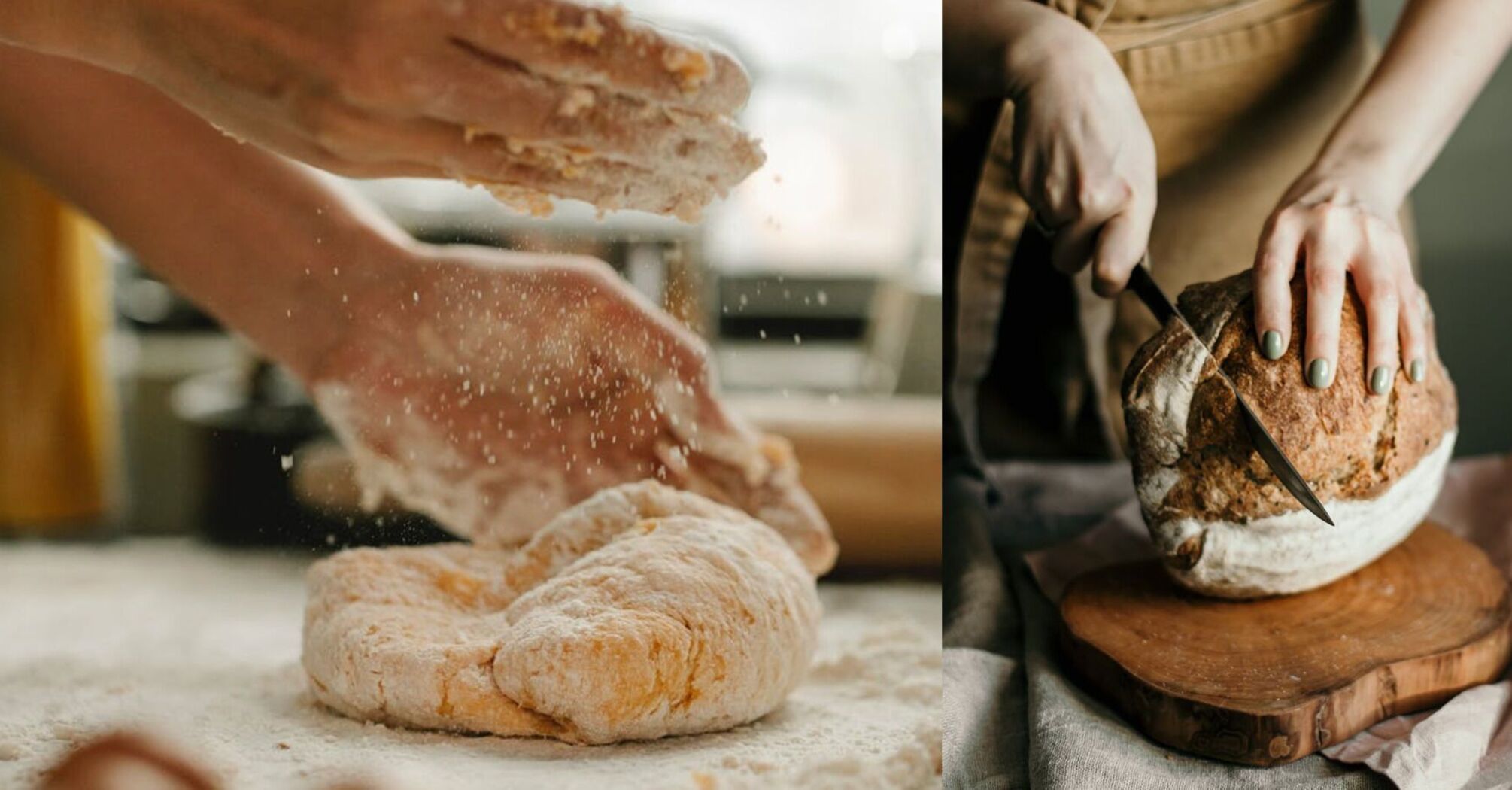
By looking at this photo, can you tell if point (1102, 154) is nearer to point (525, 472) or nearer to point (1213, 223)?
point (1213, 223)

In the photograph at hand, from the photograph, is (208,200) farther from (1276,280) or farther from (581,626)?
(1276,280)

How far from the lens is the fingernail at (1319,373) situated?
601 mm

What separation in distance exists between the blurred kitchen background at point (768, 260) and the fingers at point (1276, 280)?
0.68 ft

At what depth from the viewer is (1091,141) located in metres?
0.61

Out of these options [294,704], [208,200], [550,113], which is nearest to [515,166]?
[550,113]

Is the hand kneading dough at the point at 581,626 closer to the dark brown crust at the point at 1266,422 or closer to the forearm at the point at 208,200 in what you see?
the forearm at the point at 208,200

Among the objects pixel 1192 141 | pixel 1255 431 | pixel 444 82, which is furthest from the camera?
pixel 1192 141

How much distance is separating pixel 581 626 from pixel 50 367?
1.43ft

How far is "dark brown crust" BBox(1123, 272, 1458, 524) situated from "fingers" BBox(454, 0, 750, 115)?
335 mm

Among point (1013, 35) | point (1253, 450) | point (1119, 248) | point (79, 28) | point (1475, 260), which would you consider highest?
point (79, 28)

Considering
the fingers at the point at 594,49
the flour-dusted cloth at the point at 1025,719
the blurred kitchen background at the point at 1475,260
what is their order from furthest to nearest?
the blurred kitchen background at the point at 1475,260 < the flour-dusted cloth at the point at 1025,719 < the fingers at the point at 594,49

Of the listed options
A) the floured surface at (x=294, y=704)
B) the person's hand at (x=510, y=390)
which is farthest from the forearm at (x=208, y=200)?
the floured surface at (x=294, y=704)

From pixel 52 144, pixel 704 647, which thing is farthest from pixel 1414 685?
pixel 52 144

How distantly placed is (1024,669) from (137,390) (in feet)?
2.00
